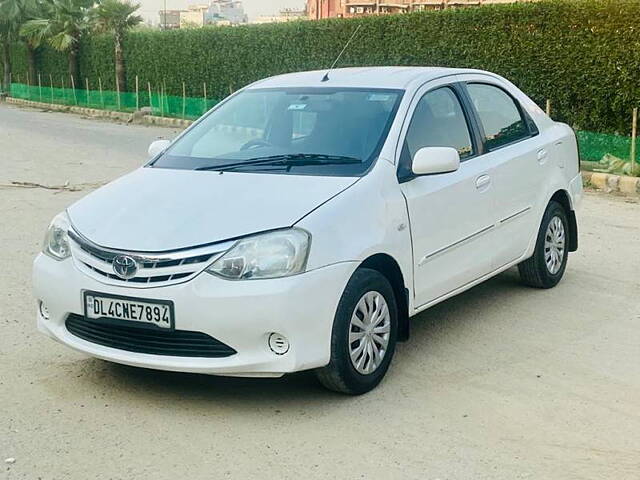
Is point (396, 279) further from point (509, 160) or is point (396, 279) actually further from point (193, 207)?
point (509, 160)

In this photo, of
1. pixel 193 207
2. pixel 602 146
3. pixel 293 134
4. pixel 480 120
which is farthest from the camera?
pixel 602 146

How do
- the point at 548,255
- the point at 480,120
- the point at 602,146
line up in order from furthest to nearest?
the point at 602,146
the point at 548,255
the point at 480,120

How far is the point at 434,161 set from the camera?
16.4 feet

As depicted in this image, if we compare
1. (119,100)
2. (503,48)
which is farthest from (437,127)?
(119,100)

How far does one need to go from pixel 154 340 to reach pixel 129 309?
0.66 feet

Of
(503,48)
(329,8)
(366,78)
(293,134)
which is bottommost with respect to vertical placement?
(293,134)

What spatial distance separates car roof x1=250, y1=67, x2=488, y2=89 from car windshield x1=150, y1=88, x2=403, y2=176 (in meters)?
0.08

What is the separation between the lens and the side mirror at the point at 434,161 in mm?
4996

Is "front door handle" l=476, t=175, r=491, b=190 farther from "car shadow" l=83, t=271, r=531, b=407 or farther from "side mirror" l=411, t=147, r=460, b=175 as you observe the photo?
"car shadow" l=83, t=271, r=531, b=407

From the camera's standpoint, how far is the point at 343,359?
4.45 metres

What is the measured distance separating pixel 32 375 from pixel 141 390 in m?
0.73

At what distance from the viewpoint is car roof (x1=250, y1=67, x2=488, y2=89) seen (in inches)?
221

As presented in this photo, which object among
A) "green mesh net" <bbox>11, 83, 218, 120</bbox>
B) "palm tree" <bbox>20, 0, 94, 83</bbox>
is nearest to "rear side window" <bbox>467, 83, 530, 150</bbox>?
"green mesh net" <bbox>11, 83, 218, 120</bbox>

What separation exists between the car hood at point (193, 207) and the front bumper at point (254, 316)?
250 mm
